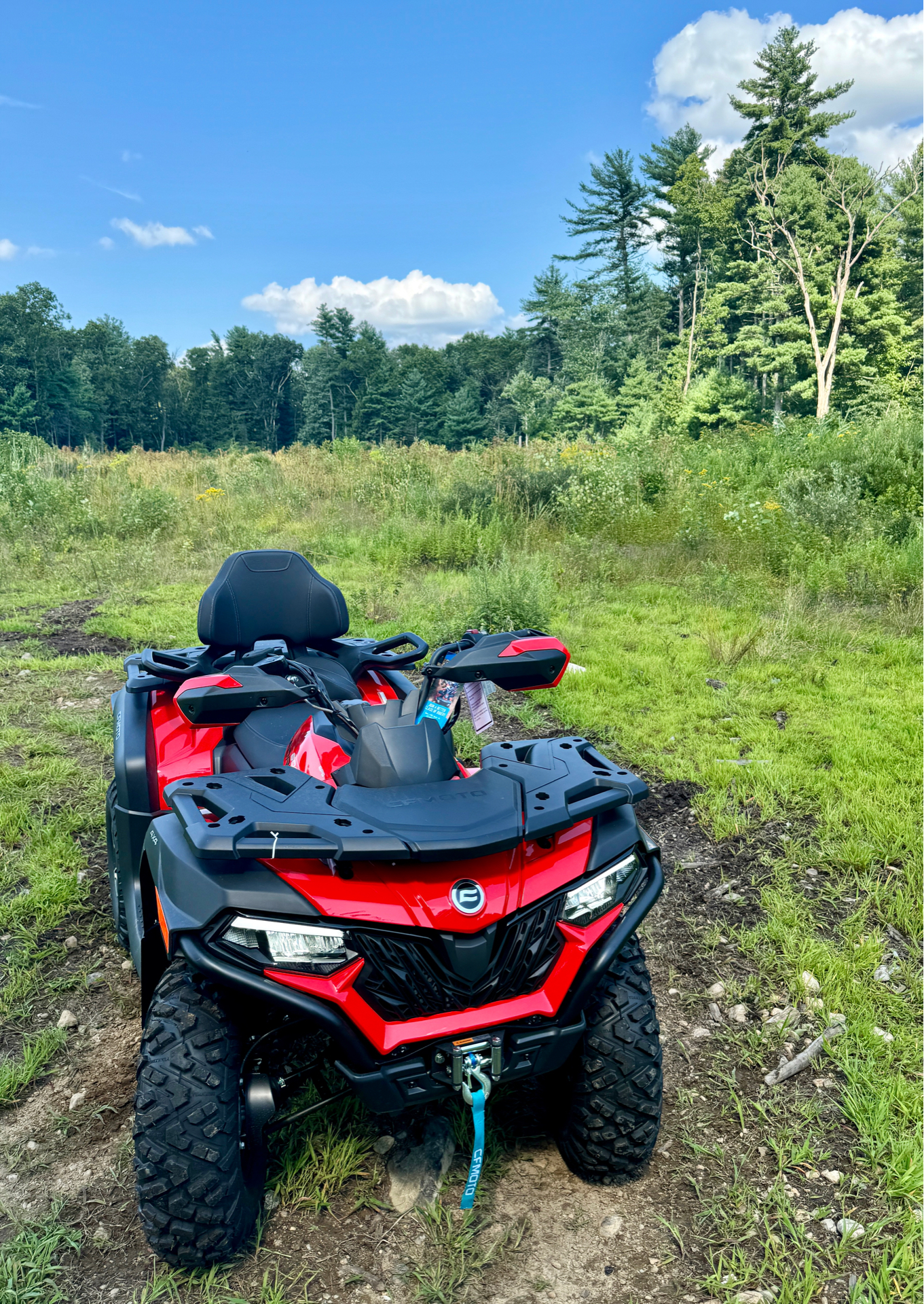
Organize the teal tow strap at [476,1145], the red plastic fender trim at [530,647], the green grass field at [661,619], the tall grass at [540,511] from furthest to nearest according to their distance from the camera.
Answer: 1. the tall grass at [540,511]
2. the green grass field at [661,619]
3. the red plastic fender trim at [530,647]
4. the teal tow strap at [476,1145]

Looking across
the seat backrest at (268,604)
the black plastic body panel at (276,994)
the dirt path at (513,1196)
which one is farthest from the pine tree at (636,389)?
the black plastic body panel at (276,994)

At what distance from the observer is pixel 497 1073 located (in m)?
1.51

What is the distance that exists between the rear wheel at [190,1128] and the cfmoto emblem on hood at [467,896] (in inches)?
20.2

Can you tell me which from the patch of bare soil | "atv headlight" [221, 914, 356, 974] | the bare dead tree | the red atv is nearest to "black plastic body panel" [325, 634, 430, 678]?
the red atv

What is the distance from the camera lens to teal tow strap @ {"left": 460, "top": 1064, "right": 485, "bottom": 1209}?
1.50 m

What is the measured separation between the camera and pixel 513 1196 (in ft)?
6.05

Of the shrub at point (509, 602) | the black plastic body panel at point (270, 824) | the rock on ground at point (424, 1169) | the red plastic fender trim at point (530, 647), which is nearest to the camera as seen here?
the black plastic body panel at point (270, 824)

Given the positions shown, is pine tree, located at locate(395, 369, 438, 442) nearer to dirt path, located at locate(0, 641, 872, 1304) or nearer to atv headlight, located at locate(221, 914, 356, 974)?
dirt path, located at locate(0, 641, 872, 1304)

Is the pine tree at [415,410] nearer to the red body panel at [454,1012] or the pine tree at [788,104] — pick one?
the pine tree at [788,104]

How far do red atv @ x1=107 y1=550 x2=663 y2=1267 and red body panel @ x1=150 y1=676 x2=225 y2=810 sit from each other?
66cm

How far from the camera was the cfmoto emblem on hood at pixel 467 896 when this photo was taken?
1446 mm

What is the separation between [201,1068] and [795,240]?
30462mm

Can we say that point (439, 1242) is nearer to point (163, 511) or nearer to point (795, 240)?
point (163, 511)

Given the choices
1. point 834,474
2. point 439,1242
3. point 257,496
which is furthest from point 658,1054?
point 257,496
